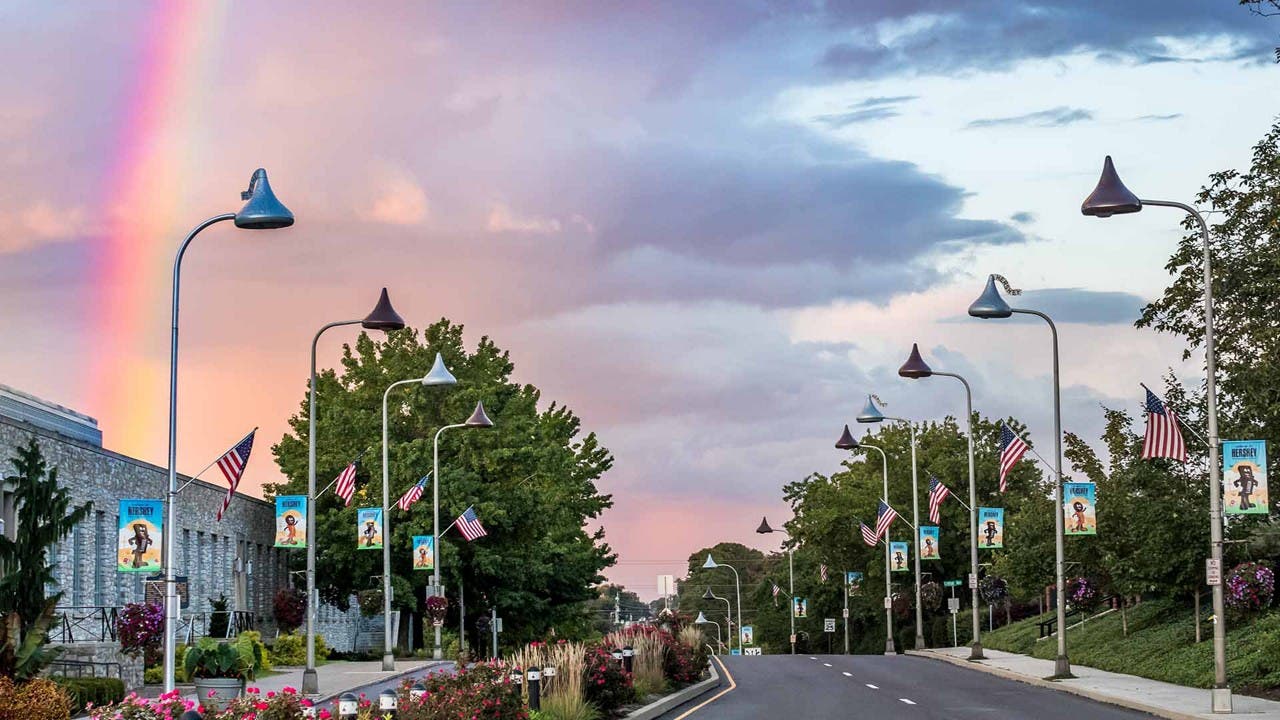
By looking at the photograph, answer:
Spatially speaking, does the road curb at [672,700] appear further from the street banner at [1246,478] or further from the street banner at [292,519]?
the street banner at [292,519]

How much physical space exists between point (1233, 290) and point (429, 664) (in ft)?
102

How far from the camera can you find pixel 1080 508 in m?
41.3

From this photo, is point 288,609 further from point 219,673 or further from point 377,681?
point 219,673

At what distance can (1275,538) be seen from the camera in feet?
123

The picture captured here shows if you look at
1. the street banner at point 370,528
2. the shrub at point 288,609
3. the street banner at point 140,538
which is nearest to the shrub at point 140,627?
the street banner at point 140,538

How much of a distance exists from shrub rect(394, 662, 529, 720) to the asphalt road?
26.1ft

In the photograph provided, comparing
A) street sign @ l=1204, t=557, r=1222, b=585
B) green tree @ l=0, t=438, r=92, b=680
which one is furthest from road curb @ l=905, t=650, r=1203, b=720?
green tree @ l=0, t=438, r=92, b=680

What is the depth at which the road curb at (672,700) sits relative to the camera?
2830 cm

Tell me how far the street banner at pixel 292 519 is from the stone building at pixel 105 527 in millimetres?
4406

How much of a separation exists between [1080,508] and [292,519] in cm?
2145

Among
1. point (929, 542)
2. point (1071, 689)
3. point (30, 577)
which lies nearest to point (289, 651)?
point (929, 542)

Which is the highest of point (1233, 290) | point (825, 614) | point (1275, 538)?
point (1233, 290)

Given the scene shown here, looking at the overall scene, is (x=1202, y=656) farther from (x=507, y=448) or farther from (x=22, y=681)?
(x=507, y=448)

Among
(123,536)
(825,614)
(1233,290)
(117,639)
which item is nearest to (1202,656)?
(1233,290)
